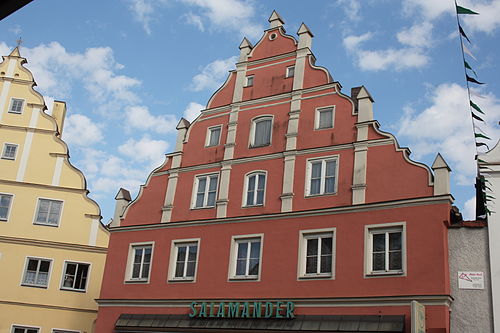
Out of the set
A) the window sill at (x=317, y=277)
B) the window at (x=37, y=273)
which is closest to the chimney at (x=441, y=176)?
the window sill at (x=317, y=277)

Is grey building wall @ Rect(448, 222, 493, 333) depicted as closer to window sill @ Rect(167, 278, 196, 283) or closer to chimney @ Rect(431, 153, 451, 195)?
chimney @ Rect(431, 153, 451, 195)

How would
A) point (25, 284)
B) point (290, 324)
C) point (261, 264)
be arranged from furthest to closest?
point (25, 284)
point (261, 264)
point (290, 324)

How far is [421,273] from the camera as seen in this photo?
1895cm

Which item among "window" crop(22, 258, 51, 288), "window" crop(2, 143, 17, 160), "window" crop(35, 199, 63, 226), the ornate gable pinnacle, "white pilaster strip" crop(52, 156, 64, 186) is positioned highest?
the ornate gable pinnacle

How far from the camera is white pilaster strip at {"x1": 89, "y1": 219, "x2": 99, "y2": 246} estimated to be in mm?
30272

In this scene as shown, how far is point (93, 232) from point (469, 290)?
1922 cm

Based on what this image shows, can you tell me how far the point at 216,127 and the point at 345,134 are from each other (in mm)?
6670

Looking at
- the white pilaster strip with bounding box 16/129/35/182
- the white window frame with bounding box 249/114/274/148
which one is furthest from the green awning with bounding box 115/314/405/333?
the white pilaster strip with bounding box 16/129/35/182

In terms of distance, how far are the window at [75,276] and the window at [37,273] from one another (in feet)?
3.00

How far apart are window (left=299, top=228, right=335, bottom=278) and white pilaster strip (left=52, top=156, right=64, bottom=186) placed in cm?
1533

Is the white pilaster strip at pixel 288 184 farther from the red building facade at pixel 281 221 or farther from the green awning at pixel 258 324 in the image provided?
the green awning at pixel 258 324

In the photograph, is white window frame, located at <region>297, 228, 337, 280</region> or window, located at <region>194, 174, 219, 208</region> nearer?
white window frame, located at <region>297, 228, 337, 280</region>

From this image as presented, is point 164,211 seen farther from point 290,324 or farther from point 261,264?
point 290,324

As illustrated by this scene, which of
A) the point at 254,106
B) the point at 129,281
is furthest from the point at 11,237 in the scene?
the point at 254,106
